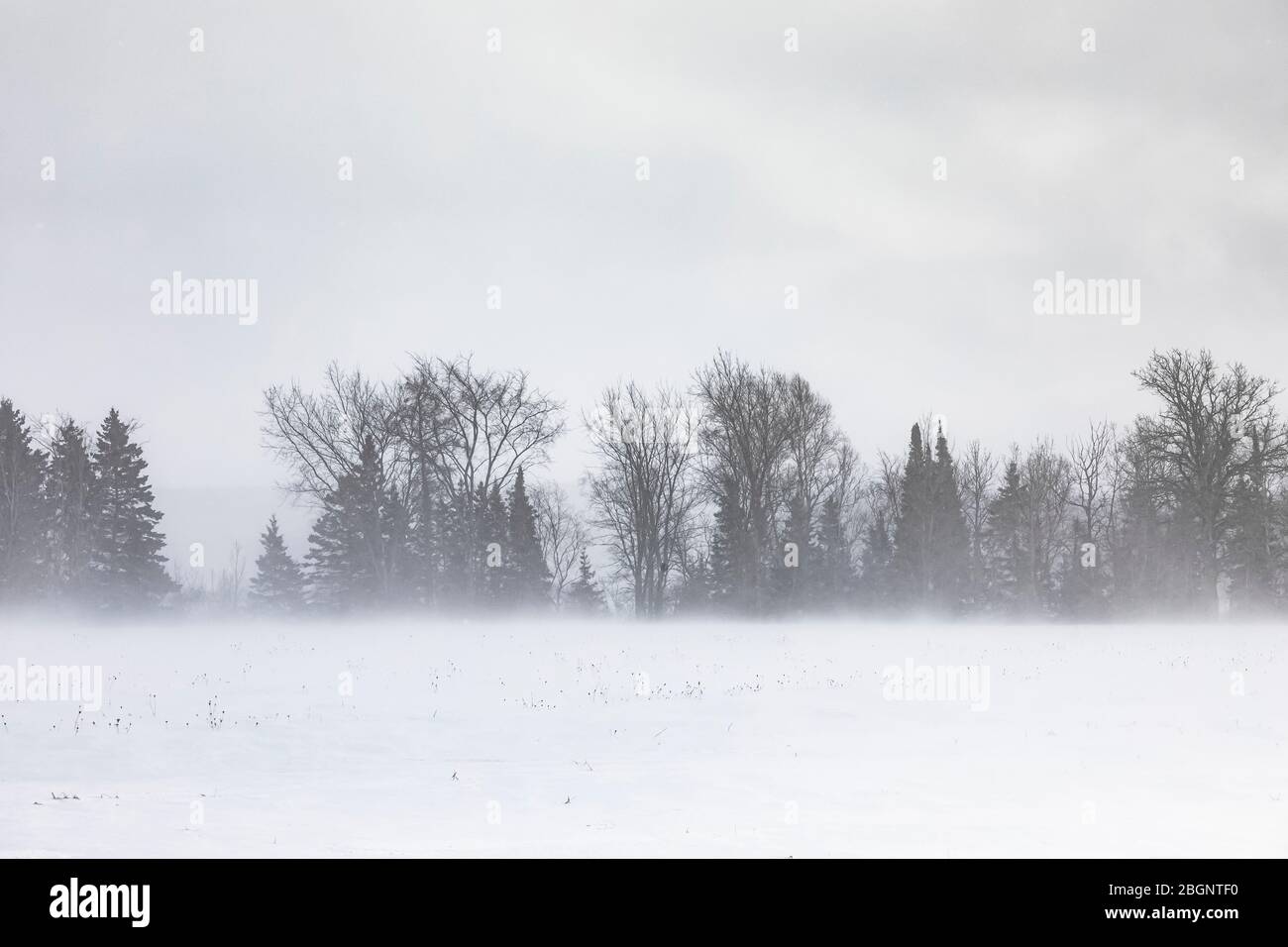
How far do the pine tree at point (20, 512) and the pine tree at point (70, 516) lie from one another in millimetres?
463

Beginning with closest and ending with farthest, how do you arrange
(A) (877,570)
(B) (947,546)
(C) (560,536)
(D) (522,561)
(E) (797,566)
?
(E) (797,566) → (D) (522,561) → (B) (947,546) → (A) (877,570) → (C) (560,536)

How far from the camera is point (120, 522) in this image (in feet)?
166

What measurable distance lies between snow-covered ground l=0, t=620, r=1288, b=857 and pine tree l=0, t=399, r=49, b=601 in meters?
20.9

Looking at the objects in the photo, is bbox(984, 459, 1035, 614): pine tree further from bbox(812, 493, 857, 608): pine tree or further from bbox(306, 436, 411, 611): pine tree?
bbox(306, 436, 411, 611): pine tree

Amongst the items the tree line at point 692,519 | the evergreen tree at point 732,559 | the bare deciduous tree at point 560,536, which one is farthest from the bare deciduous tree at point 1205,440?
the bare deciduous tree at point 560,536

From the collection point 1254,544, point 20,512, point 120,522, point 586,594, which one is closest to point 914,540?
point 1254,544

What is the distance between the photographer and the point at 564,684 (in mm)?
23078

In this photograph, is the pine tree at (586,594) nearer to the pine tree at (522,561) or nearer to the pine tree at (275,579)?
the pine tree at (522,561)

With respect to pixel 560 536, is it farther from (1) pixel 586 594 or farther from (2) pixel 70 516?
(2) pixel 70 516

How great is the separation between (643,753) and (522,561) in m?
40.5
